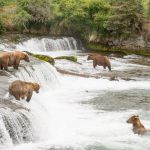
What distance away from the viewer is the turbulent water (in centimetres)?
1558

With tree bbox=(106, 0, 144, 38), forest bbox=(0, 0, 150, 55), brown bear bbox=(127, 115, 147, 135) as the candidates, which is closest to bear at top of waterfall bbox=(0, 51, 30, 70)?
brown bear bbox=(127, 115, 147, 135)

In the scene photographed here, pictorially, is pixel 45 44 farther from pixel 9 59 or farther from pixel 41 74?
pixel 9 59

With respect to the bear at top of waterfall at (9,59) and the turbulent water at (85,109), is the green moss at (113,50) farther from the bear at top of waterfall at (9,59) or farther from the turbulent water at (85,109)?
the bear at top of waterfall at (9,59)

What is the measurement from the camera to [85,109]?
799 inches

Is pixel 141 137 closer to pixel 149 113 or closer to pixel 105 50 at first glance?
pixel 149 113

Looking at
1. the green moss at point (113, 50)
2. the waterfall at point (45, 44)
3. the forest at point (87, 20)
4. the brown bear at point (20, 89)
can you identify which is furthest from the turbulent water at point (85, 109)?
the forest at point (87, 20)

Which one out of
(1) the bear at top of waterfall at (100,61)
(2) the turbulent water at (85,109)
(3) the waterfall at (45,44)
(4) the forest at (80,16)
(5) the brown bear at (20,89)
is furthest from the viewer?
(4) the forest at (80,16)

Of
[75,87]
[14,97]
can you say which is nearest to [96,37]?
[75,87]

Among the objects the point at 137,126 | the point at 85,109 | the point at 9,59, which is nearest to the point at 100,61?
the point at 9,59

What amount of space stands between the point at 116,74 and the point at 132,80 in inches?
93.7

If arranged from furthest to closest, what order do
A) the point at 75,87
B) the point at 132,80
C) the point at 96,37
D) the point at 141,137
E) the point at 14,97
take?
the point at 96,37, the point at 132,80, the point at 75,87, the point at 14,97, the point at 141,137

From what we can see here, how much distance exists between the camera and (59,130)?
17.1 meters

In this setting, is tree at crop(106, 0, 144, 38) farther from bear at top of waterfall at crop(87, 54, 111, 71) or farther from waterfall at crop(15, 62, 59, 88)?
waterfall at crop(15, 62, 59, 88)

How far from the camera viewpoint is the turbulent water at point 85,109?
15578 millimetres
